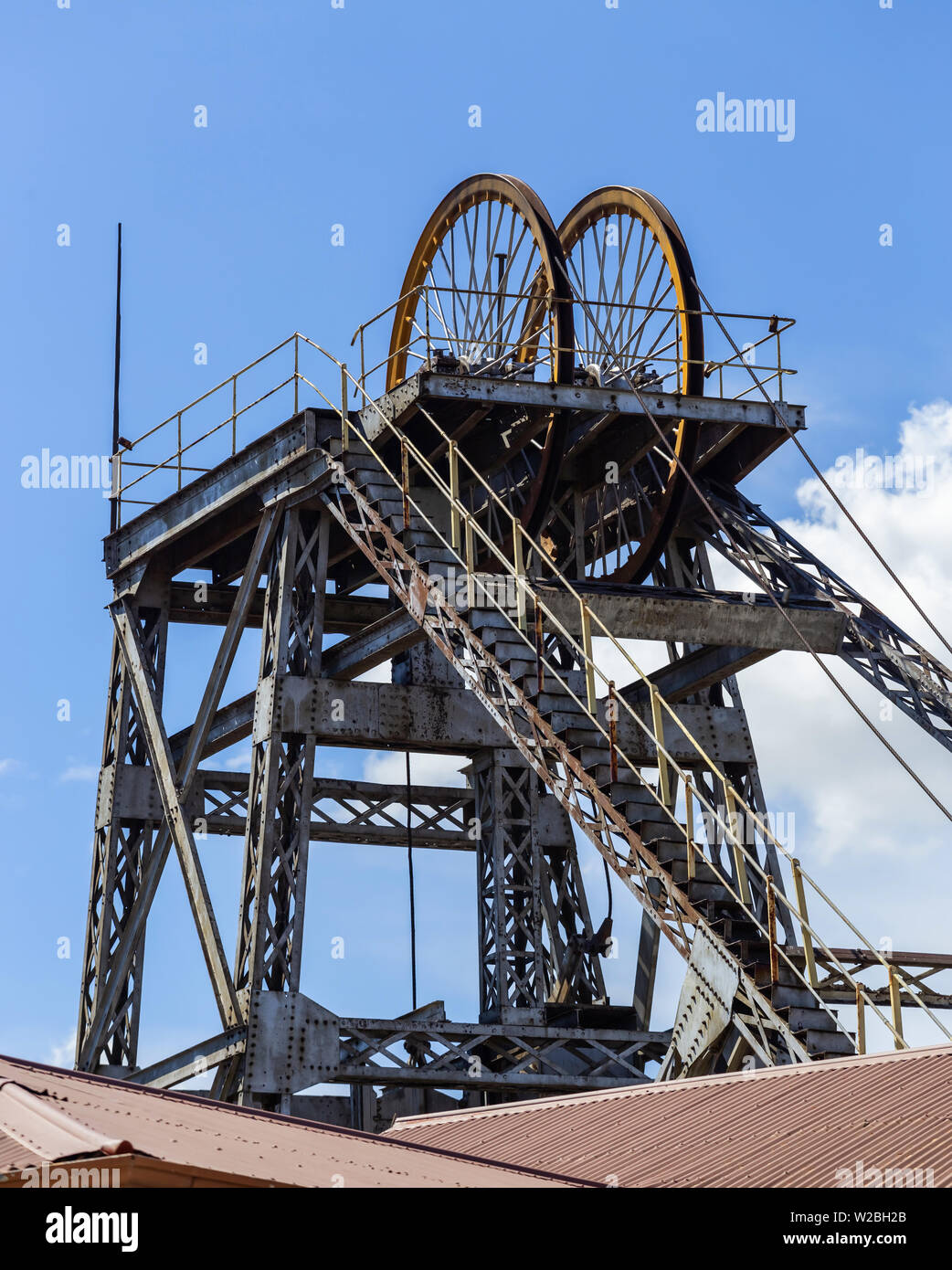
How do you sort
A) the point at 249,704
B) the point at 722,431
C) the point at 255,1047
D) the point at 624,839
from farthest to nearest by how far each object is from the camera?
the point at 249,704, the point at 722,431, the point at 255,1047, the point at 624,839

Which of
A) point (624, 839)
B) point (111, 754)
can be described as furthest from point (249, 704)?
point (624, 839)

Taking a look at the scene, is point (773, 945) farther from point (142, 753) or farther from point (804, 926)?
point (142, 753)

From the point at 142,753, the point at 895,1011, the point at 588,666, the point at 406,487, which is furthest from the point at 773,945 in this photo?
the point at 142,753

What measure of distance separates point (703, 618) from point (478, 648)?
322 cm

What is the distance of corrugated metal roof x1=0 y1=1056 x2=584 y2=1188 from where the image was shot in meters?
10.3

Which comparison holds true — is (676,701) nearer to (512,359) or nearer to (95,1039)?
(512,359)

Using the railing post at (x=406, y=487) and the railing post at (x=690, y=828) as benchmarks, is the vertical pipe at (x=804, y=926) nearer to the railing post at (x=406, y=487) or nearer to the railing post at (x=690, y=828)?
the railing post at (x=690, y=828)

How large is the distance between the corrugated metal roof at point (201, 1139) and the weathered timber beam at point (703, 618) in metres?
8.84

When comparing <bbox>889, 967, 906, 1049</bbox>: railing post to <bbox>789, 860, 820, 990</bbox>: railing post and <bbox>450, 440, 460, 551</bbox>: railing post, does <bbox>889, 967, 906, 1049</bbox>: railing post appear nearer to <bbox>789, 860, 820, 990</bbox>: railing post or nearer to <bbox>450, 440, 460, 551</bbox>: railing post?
<bbox>789, 860, 820, 990</bbox>: railing post

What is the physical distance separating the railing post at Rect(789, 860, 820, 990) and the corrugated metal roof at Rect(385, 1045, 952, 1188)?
5.84 feet

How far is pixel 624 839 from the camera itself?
18.6 meters

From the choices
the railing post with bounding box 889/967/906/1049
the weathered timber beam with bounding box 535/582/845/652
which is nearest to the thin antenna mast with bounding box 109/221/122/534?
the weathered timber beam with bounding box 535/582/845/652

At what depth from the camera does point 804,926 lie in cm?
1653
